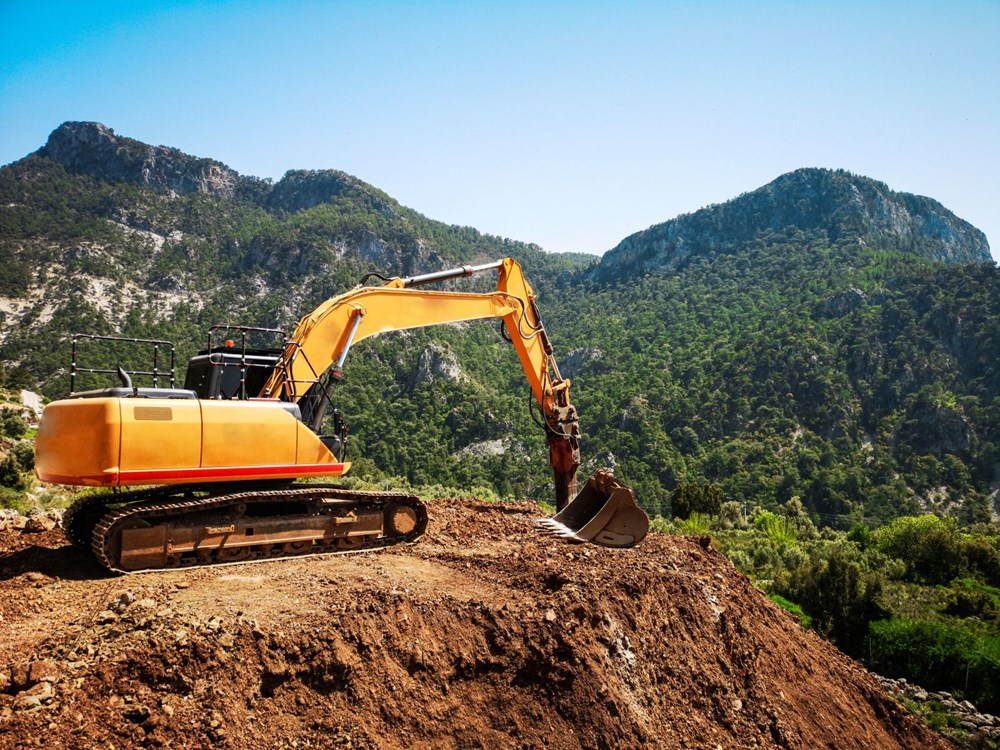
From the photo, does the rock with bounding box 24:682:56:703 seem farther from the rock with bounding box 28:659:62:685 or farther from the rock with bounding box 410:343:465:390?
the rock with bounding box 410:343:465:390

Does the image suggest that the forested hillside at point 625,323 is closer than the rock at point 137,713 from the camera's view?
No

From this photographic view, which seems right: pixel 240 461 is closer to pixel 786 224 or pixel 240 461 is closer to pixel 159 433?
pixel 159 433

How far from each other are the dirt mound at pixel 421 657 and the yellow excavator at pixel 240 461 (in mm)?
444

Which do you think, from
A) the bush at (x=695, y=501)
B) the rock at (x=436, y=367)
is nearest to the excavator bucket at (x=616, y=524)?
the bush at (x=695, y=501)

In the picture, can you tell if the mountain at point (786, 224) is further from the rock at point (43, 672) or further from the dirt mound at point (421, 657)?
the rock at point (43, 672)

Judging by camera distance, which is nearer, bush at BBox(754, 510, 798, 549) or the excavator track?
the excavator track

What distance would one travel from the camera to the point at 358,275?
73.1m

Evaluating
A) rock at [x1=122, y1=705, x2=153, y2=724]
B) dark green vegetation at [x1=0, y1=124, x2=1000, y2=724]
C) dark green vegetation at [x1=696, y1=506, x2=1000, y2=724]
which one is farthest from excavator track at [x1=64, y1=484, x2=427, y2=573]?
dark green vegetation at [x1=0, y1=124, x2=1000, y2=724]

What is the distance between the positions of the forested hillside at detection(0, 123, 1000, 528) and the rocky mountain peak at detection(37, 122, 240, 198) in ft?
0.83

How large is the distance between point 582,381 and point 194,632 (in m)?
59.5

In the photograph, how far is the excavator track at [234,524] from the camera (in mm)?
7961

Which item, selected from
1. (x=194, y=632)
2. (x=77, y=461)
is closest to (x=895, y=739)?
(x=194, y=632)

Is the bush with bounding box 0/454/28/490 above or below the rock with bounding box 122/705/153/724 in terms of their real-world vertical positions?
below

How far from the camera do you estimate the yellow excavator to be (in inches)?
311
